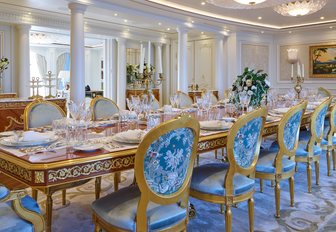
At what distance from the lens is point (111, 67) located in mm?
10148

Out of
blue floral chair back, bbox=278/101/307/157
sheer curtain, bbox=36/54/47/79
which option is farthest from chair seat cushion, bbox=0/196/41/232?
sheer curtain, bbox=36/54/47/79

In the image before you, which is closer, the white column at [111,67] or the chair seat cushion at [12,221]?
the chair seat cushion at [12,221]

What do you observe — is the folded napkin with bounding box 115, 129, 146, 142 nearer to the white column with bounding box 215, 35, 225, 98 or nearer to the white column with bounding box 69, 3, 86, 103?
the white column with bounding box 69, 3, 86, 103

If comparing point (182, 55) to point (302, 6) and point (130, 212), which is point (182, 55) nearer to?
point (302, 6)

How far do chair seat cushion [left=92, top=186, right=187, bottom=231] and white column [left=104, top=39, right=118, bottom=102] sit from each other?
8.65m

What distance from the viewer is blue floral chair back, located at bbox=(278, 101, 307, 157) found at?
2.42m

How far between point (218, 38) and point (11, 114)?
6.51 meters

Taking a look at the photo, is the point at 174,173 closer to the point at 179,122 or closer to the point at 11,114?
the point at 179,122

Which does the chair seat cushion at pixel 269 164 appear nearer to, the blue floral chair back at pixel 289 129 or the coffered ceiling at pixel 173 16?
the blue floral chair back at pixel 289 129

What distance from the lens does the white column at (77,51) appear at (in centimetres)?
579

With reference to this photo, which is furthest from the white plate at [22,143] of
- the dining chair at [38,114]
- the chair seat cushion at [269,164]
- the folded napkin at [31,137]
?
the chair seat cushion at [269,164]

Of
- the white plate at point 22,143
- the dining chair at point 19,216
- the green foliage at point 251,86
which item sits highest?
the green foliage at point 251,86

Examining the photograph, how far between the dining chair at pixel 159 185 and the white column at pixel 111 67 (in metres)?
8.67

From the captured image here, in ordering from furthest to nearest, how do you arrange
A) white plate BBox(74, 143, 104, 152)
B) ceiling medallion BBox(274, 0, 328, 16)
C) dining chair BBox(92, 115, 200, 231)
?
ceiling medallion BBox(274, 0, 328, 16) < white plate BBox(74, 143, 104, 152) < dining chair BBox(92, 115, 200, 231)
